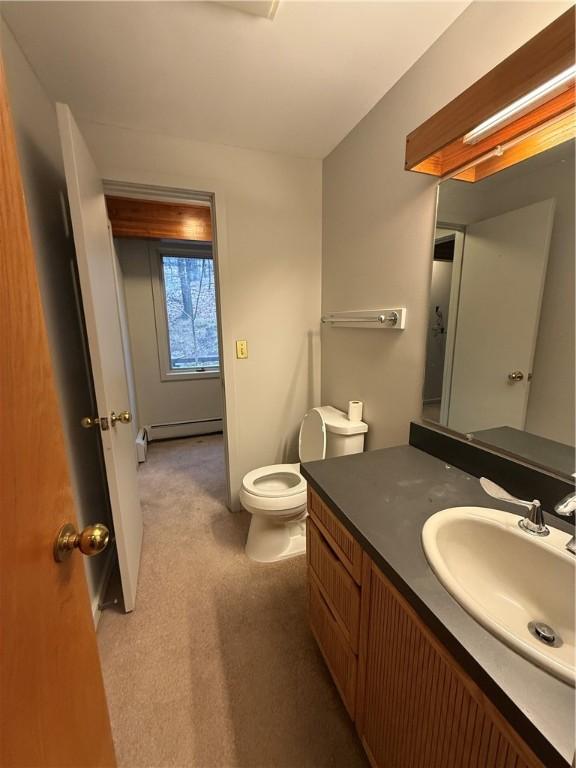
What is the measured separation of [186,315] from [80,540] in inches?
134

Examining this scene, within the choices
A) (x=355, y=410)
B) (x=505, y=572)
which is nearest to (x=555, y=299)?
(x=505, y=572)

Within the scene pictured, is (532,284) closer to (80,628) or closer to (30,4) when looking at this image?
(80,628)

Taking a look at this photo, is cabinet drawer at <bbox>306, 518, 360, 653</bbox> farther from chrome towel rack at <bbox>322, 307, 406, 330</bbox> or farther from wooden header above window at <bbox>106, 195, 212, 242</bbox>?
wooden header above window at <bbox>106, 195, 212, 242</bbox>

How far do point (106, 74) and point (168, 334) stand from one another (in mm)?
2502

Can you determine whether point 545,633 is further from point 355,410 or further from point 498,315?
point 355,410

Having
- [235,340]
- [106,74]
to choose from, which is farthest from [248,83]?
[235,340]

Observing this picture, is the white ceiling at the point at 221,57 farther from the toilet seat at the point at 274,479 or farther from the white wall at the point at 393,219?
the toilet seat at the point at 274,479

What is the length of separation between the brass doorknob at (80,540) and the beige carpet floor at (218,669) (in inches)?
37.6

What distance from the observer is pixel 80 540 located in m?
0.63

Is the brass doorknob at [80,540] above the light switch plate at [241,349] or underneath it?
underneath

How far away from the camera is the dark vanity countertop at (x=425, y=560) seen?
1.50ft

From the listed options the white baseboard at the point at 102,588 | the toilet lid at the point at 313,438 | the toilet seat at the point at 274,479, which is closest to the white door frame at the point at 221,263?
the toilet seat at the point at 274,479

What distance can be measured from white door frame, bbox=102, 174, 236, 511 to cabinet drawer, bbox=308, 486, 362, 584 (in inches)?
42.9

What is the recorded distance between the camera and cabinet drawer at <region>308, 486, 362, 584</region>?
92 centimetres
